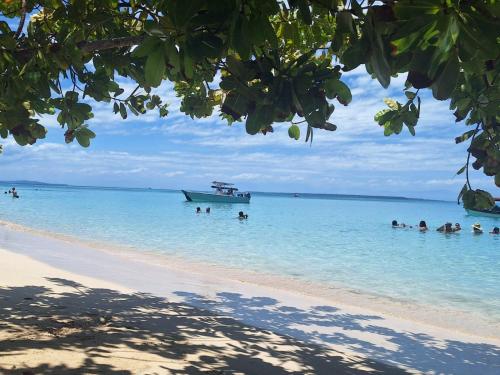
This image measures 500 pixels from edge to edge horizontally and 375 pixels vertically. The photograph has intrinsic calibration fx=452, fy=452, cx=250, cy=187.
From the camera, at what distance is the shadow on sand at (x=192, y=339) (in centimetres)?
446

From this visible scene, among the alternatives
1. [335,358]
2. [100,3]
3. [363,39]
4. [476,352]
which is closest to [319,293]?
[476,352]

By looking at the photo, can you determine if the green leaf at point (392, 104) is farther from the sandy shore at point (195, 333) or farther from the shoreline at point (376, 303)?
the shoreline at point (376, 303)

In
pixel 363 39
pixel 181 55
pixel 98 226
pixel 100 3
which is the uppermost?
pixel 100 3

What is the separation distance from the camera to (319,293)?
1236 centimetres

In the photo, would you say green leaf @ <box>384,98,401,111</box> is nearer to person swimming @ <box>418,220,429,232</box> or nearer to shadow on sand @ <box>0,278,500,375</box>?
shadow on sand @ <box>0,278,500,375</box>

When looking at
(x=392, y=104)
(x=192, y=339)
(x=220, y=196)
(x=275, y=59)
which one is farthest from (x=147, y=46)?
(x=220, y=196)

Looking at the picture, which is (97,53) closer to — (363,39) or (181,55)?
(181,55)

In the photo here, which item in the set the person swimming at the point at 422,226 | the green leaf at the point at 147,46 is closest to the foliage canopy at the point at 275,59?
the green leaf at the point at 147,46

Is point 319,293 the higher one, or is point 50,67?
point 50,67

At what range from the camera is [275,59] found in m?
2.68

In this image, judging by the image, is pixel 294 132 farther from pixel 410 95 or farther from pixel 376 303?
pixel 376 303

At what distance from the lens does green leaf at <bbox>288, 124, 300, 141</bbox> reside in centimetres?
370

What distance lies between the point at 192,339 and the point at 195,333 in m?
0.33

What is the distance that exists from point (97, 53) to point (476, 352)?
6.57m
